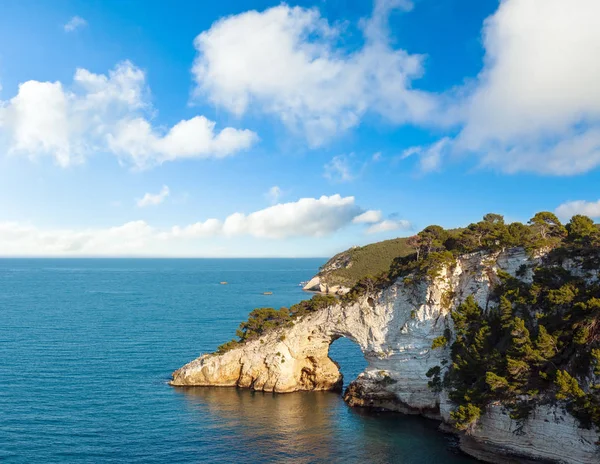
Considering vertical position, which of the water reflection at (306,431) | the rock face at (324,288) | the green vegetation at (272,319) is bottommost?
the water reflection at (306,431)

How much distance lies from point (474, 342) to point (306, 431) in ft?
53.8

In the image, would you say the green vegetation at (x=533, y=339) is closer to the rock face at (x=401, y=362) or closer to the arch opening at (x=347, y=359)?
the rock face at (x=401, y=362)

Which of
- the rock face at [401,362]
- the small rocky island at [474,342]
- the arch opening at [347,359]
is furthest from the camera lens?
the arch opening at [347,359]

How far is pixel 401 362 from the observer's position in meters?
44.1

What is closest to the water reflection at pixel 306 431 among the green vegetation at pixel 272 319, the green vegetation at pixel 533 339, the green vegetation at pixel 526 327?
the green vegetation at pixel 526 327

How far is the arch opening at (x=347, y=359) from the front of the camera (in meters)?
56.4

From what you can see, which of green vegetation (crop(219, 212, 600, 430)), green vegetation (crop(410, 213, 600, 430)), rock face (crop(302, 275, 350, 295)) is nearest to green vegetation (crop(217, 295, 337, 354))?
green vegetation (crop(219, 212, 600, 430))

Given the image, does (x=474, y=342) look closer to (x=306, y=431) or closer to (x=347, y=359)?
(x=306, y=431)

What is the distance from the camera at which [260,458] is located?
109 feet

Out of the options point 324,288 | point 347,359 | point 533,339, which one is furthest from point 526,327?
point 324,288

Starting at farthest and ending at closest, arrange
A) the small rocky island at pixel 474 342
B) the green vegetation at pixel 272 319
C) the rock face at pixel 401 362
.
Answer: the green vegetation at pixel 272 319, the rock face at pixel 401 362, the small rocky island at pixel 474 342

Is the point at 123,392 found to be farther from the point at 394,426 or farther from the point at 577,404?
the point at 577,404

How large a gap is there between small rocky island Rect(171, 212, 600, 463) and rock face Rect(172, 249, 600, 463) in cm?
10

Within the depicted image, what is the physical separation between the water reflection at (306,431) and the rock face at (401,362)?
7.09 ft
